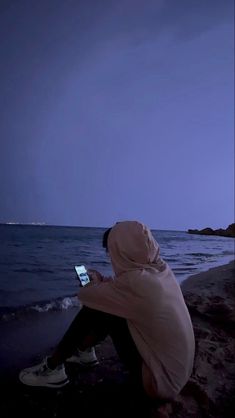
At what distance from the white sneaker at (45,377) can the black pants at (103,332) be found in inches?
4.0

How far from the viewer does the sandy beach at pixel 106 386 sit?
1877 millimetres

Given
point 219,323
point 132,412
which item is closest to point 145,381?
point 132,412

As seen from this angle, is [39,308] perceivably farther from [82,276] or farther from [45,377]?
[45,377]

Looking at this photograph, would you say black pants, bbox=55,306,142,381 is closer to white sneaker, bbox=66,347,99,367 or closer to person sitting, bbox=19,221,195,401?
person sitting, bbox=19,221,195,401

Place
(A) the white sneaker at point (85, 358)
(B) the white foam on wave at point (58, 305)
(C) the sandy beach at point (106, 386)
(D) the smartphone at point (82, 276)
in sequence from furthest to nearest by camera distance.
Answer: (B) the white foam on wave at point (58, 305), (D) the smartphone at point (82, 276), (A) the white sneaker at point (85, 358), (C) the sandy beach at point (106, 386)

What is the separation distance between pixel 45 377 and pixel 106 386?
18.3 inches

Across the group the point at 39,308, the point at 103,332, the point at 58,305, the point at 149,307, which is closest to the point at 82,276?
the point at 103,332

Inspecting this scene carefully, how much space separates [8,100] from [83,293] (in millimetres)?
4077

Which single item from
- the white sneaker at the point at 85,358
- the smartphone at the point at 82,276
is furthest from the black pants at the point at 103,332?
the smartphone at the point at 82,276

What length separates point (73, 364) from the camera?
2.39m

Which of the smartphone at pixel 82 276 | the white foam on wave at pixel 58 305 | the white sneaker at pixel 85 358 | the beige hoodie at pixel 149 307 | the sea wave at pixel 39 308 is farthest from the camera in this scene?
the white foam on wave at pixel 58 305

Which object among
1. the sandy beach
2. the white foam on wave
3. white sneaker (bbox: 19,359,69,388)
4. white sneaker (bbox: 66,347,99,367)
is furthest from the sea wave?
white sneaker (bbox: 19,359,69,388)

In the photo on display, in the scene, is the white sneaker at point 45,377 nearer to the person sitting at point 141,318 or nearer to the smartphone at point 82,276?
the person sitting at point 141,318

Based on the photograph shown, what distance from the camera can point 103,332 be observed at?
2.04m
